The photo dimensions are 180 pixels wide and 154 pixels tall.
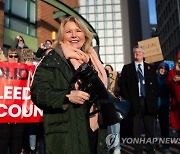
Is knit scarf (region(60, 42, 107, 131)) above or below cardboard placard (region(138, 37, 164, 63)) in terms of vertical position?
below

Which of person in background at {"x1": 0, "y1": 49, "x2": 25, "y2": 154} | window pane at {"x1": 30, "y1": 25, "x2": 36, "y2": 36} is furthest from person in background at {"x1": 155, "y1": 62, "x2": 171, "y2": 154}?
window pane at {"x1": 30, "y1": 25, "x2": 36, "y2": 36}

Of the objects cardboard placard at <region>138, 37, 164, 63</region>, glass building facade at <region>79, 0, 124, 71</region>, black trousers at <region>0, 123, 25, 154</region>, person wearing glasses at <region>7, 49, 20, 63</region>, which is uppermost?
glass building facade at <region>79, 0, 124, 71</region>

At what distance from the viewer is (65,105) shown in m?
1.83

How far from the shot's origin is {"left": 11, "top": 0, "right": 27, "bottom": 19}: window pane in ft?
44.0

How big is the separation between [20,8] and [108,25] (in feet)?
170

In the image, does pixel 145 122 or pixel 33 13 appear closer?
pixel 145 122

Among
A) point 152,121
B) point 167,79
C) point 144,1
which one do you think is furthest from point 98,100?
point 144,1

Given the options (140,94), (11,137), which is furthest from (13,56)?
(140,94)

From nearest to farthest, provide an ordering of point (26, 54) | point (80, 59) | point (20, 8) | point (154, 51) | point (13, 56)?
point (80, 59)
point (13, 56)
point (26, 54)
point (154, 51)
point (20, 8)

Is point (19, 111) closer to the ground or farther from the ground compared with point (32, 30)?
Answer: closer to the ground

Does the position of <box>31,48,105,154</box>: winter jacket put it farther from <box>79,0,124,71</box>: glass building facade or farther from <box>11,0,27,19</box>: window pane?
<box>79,0,124,71</box>: glass building facade

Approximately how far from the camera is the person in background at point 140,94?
5020 mm

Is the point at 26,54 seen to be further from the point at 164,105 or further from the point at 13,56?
the point at 164,105

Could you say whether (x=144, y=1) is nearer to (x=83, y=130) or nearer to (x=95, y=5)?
(x=95, y=5)
